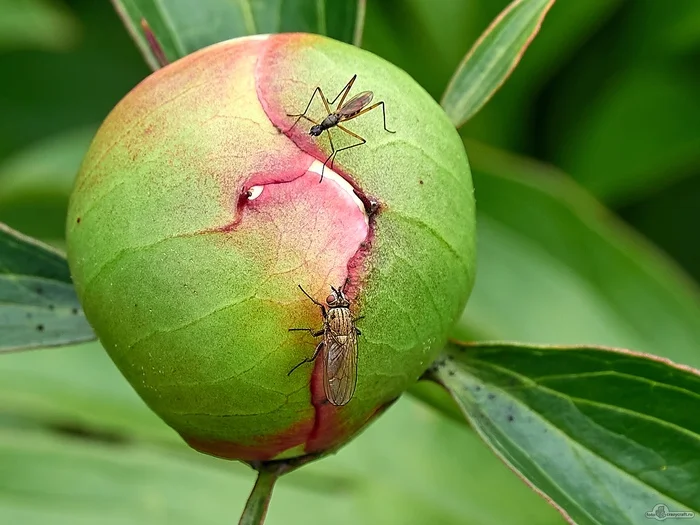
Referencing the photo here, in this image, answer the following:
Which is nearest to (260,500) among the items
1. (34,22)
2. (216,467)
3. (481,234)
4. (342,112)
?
(342,112)

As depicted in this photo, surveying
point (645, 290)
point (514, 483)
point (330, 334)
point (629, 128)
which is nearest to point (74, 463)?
point (514, 483)

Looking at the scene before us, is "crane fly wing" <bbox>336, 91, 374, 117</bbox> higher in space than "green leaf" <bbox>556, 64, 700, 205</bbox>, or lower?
lower

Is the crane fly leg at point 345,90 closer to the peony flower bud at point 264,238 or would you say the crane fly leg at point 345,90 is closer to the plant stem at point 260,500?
the peony flower bud at point 264,238

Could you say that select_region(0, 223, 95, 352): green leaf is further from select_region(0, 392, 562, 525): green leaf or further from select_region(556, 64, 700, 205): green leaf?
select_region(556, 64, 700, 205): green leaf

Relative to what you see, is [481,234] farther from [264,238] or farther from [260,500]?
[264,238]

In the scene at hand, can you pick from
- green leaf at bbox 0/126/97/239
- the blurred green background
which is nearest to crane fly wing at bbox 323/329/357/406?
the blurred green background

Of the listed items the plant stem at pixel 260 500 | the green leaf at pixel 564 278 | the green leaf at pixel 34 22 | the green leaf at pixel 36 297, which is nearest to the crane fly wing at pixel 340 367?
the plant stem at pixel 260 500

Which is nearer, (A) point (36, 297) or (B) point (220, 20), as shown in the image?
(A) point (36, 297)

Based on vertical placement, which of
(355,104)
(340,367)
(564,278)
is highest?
(564,278)
